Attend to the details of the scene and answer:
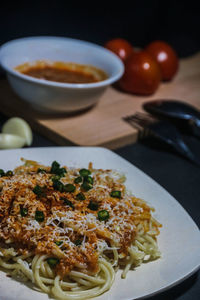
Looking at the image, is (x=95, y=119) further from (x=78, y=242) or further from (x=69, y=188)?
(x=78, y=242)

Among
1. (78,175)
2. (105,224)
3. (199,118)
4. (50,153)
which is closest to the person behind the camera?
(105,224)

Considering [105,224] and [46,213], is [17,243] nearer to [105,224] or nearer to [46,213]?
[46,213]

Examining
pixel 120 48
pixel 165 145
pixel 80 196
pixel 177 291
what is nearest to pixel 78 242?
pixel 80 196

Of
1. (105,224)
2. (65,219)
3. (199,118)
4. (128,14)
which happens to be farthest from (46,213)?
(128,14)

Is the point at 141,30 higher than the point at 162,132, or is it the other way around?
the point at 141,30

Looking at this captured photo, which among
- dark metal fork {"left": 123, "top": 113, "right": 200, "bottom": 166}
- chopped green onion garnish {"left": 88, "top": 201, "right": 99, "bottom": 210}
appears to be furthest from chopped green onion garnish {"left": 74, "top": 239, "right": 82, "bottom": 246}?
dark metal fork {"left": 123, "top": 113, "right": 200, "bottom": 166}

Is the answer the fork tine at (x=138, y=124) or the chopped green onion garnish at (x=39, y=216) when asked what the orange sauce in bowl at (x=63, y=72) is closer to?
the fork tine at (x=138, y=124)

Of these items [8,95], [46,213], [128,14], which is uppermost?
[128,14]
